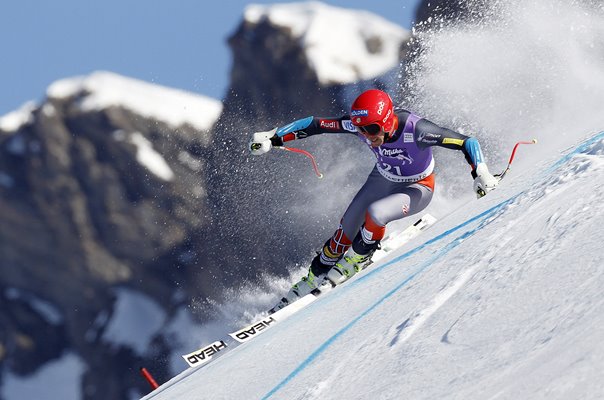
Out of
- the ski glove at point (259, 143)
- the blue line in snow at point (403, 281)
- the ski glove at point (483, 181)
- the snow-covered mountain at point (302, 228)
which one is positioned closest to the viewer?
the snow-covered mountain at point (302, 228)

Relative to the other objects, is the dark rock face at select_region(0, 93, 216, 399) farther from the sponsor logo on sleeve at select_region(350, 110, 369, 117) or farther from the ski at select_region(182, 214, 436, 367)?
the sponsor logo on sleeve at select_region(350, 110, 369, 117)

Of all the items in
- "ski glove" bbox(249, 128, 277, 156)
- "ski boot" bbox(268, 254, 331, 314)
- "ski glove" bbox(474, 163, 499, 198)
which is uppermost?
"ski glove" bbox(249, 128, 277, 156)

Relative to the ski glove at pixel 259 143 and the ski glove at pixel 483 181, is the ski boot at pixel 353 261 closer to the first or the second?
the ski glove at pixel 483 181

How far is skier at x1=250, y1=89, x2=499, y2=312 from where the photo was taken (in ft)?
22.9

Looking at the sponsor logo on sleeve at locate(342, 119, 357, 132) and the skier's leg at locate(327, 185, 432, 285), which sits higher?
the sponsor logo on sleeve at locate(342, 119, 357, 132)

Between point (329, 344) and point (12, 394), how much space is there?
2574cm

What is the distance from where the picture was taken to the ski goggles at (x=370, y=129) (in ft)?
22.9

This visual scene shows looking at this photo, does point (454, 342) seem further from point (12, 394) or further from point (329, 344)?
point (12, 394)

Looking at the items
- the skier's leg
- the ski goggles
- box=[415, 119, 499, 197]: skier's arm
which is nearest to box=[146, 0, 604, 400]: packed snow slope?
box=[415, 119, 499, 197]: skier's arm

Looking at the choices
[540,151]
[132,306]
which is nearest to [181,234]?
[132,306]

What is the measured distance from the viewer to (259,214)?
1852cm

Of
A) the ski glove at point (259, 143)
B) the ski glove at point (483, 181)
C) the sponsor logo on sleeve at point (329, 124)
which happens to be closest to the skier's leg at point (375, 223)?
the sponsor logo on sleeve at point (329, 124)

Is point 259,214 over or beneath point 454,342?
over

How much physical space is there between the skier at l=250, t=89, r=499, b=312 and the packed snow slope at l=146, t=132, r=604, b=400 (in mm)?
750
